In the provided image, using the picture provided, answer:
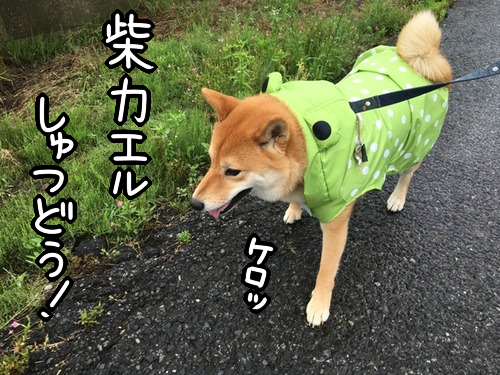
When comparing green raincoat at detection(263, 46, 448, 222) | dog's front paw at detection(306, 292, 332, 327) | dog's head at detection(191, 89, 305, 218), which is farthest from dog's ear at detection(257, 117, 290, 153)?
dog's front paw at detection(306, 292, 332, 327)

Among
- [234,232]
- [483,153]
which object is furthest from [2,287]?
[483,153]

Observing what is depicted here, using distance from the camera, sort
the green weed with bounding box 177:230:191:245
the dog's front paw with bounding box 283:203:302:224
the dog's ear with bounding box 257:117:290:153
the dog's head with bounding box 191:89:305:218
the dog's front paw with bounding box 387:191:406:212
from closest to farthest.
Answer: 1. the dog's ear with bounding box 257:117:290:153
2. the dog's head with bounding box 191:89:305:218
3. the green weed with bounding box 177:230:191:245
4. the dog's front paw with bounding box 283:203:302:224
5. the dog's front paw with bounding box 387:191:406:212

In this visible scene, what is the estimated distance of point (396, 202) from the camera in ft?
9.40

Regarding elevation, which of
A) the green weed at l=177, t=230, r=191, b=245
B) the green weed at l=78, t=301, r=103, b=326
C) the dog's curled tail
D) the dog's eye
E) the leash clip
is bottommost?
the green weed at l=78, t=301, r=103, b=326

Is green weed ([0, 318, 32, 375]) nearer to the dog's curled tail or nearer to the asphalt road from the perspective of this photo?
the asphalt road

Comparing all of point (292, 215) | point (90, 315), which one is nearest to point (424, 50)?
point (292, 215)

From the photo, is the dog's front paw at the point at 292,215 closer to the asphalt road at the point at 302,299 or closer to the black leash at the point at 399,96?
the asphalt road at the point at 302,299

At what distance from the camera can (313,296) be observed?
2223 mm

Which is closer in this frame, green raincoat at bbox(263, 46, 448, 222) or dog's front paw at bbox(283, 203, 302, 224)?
green raincoat at bbox(263, 46, 448, 222)

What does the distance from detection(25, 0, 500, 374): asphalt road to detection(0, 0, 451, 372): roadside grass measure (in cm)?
31

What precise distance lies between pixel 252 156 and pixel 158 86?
2.37 meters

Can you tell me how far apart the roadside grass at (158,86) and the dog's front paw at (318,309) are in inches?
47.5

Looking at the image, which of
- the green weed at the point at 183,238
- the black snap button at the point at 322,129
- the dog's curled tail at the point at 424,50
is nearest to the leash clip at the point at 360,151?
the black snap button at the point at 322,129

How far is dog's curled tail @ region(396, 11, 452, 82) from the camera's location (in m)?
2.38
